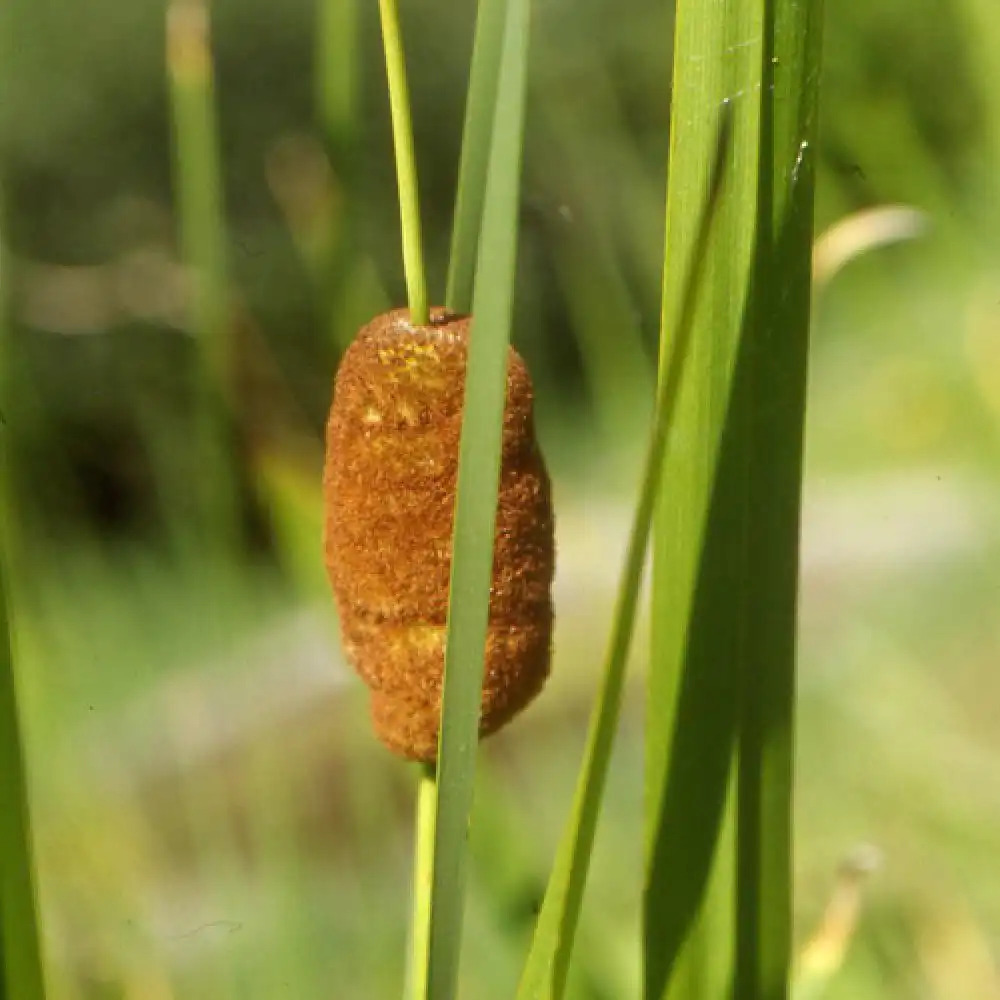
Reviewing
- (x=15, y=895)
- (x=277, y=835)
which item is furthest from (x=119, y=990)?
(x=15, y=895)

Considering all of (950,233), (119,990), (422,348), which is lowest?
(119,990)

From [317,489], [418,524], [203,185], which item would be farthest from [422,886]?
[317,489]

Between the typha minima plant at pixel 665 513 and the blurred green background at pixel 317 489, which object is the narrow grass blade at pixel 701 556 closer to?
the typha minima plant at pixel 665 513

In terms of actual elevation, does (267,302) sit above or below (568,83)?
below

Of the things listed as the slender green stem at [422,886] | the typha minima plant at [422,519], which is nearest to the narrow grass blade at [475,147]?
the typha minima plant at [422,519]

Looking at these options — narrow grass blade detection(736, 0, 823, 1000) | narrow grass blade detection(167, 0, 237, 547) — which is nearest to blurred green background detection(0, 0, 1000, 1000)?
narrow grass blade detection(167, 0, 237, 547)

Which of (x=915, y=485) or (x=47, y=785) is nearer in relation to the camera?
(x=47, y=785)

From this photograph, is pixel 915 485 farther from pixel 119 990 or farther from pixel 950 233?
pixel 119 990
